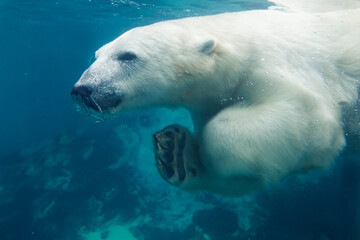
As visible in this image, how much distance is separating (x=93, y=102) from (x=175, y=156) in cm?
79

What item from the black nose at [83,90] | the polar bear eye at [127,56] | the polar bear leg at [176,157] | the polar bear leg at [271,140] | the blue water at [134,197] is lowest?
the blue water at [134,197]

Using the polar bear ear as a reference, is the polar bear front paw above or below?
below

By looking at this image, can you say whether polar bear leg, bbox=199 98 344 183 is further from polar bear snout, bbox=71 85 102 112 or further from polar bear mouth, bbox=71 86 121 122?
polar bear snout, bbox=71 85 102 112

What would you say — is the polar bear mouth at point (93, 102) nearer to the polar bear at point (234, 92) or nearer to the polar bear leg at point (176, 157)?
the polar bear at point (234, 92)

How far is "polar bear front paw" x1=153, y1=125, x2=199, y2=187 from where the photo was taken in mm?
2166

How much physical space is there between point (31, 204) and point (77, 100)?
36.3 feet

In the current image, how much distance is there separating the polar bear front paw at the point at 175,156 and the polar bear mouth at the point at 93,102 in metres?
0.45

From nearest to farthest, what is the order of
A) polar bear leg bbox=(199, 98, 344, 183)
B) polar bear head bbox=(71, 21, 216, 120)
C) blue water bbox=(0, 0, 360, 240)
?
polar bear leg bbox=(199, 98, 344, 183) < polar bear head bbox=(71, 21, 216, 120) < blue water bbox=(0, 0, 360, 240)

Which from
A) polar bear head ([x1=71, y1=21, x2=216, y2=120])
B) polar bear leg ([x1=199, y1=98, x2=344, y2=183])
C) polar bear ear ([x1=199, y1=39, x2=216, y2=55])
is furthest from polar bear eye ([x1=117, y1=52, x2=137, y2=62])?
polar bear leg ([x1=199, y1=98, x2=344, y2=183])

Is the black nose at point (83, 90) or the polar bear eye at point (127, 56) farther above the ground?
the polar bear eye at point (127, 56)

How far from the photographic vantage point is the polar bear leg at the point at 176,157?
2168 millimetres

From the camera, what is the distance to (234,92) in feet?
7.93

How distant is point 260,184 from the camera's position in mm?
1961

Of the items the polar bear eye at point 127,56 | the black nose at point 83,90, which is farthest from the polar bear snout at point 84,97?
the polar bear eye at point 127,56
